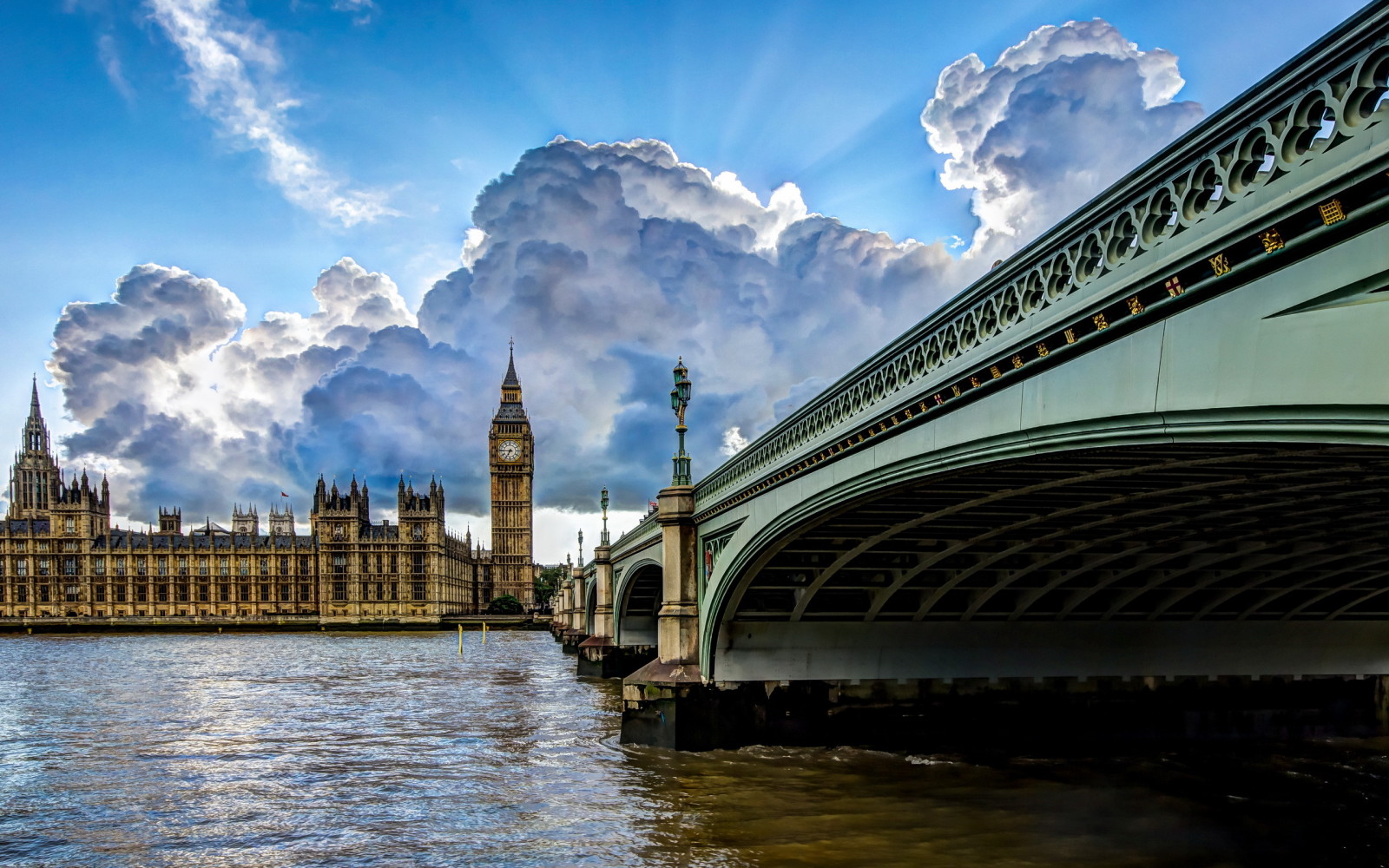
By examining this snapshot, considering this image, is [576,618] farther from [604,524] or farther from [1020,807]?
[1020,807]

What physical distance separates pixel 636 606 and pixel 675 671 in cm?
2761

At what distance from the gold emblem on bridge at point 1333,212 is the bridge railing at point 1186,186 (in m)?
0.31

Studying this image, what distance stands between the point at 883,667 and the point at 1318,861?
8.78 m

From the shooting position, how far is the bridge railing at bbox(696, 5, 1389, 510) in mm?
5387

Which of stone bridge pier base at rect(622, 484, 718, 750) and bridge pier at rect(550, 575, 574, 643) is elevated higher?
stone bridge pier base at rect(622, 484, 718, 750)

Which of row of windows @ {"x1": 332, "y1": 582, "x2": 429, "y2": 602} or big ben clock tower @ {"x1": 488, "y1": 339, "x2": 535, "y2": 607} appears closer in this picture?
row of windows @ {"x1": 332, "y1": 582, "x2": 429, "y2": 602}

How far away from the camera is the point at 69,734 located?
1019 inches

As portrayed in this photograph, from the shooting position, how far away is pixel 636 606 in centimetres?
4894

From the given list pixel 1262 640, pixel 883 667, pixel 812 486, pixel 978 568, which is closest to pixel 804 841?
pixel 812 486

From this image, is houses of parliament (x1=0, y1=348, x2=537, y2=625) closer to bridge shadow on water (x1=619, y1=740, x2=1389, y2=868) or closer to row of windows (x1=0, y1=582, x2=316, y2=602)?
row of windows (x1=0, y1=582, x2=316, y2=602)

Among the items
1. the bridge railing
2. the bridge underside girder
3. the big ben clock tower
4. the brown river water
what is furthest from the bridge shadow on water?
the big ben clock tower

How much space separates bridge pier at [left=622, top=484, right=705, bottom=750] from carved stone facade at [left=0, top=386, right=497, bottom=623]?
10205 centimetres

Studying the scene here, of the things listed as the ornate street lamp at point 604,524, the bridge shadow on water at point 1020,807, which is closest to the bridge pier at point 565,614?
the ornate street lamp at point 604,524

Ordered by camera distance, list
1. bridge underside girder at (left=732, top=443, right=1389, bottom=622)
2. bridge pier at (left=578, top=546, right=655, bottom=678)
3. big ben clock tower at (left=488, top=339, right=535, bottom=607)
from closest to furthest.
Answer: bridge underside girder at (left=732, top=443, right=1389, bottom=622) → bridge pier at (left=578, top=546, right=655, bottom=678) → big ben clock tower at (left=488, top=339, right=535, bottom=607)
